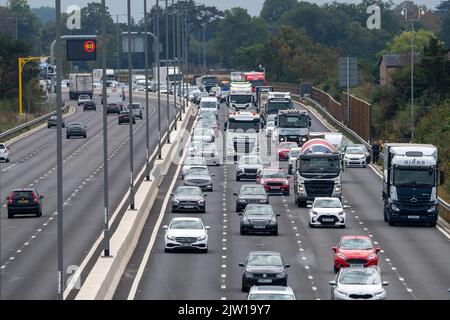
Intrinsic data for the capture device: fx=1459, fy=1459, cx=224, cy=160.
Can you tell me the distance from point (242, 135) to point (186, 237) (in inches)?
1757

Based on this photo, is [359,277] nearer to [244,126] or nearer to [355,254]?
[355,254]

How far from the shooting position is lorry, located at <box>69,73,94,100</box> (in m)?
183

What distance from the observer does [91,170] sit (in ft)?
312

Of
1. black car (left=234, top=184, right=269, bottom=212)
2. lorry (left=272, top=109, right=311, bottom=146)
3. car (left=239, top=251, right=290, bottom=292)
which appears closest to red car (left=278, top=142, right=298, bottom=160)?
lorry (left=272, top=109, right=311, bottom=146)

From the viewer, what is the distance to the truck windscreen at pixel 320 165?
73375 millimetres

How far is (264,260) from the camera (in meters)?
46.8

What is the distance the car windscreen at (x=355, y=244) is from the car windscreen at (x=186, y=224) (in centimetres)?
699

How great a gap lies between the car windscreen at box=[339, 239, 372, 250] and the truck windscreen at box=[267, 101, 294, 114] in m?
73.8

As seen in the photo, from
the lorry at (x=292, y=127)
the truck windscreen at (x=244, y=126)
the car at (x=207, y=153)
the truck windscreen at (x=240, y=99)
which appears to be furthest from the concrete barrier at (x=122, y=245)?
the truck windscreen at (x=240, y=99)

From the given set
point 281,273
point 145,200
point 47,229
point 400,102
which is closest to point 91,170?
point 145,200

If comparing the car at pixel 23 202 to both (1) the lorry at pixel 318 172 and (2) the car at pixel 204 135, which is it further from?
(2) the car at pixel 204 135
